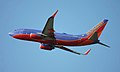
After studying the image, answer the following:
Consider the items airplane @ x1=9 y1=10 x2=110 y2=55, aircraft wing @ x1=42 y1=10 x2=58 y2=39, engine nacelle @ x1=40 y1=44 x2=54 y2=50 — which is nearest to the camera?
aircraft wing @ x1=42 y1=10 x2=58 y2=39

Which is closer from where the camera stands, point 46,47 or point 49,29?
point 49,29

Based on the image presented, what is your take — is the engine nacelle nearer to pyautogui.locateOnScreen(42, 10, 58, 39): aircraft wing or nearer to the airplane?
the airplane

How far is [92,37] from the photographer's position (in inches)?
3765

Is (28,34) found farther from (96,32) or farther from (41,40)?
(96,32)

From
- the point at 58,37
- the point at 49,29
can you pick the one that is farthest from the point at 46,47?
the point at 49,29

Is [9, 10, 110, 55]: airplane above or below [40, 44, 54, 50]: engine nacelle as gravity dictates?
above

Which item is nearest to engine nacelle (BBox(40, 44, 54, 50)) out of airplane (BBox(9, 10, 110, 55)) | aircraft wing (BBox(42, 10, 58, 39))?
airplane (BBox(9, 10, 110, 55))

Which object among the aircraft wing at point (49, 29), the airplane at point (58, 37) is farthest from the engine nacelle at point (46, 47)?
the aircraft wing at point (49, 29)

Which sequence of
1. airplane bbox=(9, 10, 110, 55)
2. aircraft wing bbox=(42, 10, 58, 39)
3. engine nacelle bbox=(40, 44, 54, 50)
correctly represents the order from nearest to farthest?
aircraft wing bbox=(42, 10, 58, 39), airplane bbox=(9, 10, 110, 55), engine nacelle bbox=(40, 44, 54, 50)

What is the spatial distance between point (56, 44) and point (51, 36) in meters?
6.21

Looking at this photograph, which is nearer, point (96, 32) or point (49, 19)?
point (49, 19)

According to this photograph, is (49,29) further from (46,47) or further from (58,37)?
(46,47)

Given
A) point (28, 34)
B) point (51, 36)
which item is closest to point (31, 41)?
point (28, 34)

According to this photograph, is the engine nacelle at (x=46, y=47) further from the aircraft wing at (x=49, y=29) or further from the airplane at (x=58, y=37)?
the aircraft wing at (x=49, y=29)
